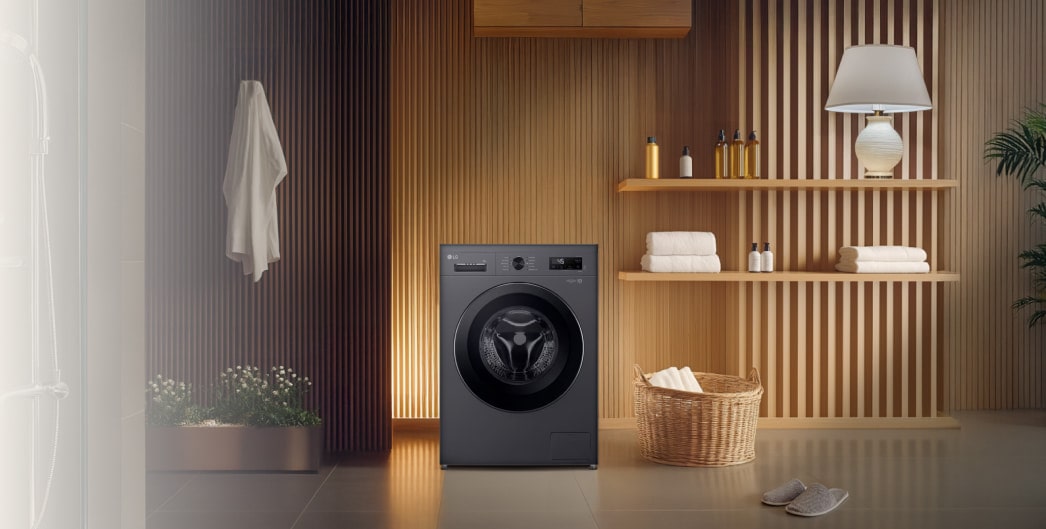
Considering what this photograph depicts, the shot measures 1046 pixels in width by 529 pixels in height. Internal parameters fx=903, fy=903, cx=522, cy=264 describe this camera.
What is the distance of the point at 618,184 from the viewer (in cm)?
455

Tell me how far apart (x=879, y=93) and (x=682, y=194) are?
1062mm

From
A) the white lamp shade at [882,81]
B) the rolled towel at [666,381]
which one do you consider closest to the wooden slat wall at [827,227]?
the white lamp shade at [882,81]

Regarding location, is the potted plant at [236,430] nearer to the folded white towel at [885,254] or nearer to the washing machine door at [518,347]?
the washing machine door at [518,347]

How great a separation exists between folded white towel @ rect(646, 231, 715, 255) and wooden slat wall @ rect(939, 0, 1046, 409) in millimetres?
1682

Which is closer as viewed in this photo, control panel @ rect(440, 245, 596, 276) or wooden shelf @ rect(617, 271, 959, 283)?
control panel @ rect(440, 245, 596, 276)

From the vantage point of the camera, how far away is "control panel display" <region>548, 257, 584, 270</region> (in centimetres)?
370

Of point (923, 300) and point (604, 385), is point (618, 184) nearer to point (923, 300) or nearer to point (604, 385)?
point (604, 385)

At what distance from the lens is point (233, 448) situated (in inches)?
137

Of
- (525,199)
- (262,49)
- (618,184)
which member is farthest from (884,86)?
(262,49)

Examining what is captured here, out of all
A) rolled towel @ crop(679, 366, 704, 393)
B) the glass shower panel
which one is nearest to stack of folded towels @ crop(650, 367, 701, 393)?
rolled towel @ crop(679, 366, 704, 393)

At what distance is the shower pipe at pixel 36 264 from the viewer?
1.47 meters

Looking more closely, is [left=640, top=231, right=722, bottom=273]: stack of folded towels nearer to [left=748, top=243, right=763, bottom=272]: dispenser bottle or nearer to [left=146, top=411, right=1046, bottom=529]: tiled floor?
[left=748, top=243, right=763, bottom=272]: dispenser bottle

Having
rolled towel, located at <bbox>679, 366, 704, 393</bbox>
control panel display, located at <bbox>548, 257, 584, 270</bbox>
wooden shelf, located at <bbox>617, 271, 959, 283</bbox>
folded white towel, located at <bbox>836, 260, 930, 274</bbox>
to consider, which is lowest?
rolled towel, located at <bbox>679, 366, 704, 393</bbox>

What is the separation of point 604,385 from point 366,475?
4.96ft
